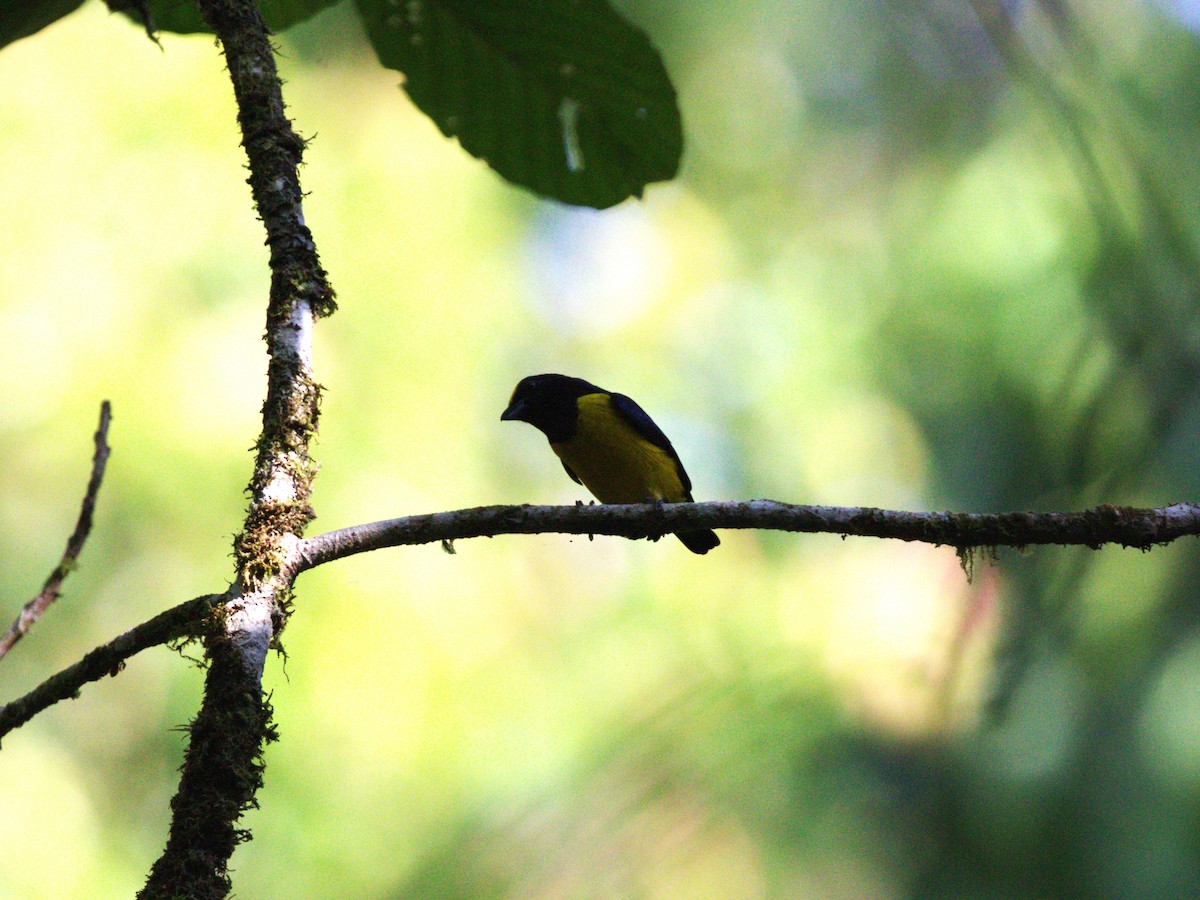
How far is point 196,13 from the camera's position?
290cm

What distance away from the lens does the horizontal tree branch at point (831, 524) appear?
6.59ft

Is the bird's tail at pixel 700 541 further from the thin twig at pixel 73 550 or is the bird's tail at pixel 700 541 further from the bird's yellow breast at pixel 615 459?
the thin twig at pixel 73 550

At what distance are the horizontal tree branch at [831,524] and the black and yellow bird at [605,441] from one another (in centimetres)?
241

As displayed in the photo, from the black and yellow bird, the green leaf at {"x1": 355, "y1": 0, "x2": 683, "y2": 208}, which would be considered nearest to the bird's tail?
the black and yellow bird

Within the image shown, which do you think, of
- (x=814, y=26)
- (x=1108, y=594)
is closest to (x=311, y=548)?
(x=1108, y=594)

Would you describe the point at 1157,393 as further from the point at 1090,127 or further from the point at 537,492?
the point at 537,492

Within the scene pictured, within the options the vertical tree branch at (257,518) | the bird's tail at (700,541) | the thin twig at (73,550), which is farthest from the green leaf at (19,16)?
the bird's tail at (700,541)

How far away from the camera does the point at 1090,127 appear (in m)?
2.92

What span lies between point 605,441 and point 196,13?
2496mm

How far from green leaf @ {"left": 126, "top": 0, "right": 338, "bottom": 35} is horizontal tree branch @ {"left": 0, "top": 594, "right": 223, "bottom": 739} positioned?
1.72m

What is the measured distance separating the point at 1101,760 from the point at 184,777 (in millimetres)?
3590

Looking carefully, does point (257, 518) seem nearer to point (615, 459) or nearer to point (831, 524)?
point (831, 524)

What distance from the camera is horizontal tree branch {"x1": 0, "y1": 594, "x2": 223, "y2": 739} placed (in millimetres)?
1861

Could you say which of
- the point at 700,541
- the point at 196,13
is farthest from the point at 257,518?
the point at 700,541
